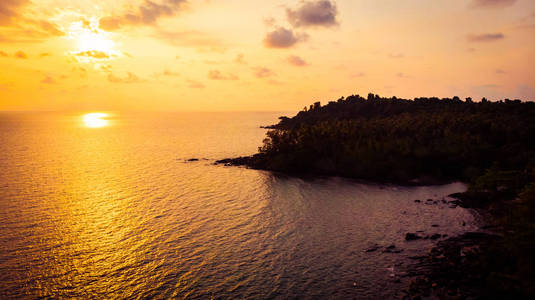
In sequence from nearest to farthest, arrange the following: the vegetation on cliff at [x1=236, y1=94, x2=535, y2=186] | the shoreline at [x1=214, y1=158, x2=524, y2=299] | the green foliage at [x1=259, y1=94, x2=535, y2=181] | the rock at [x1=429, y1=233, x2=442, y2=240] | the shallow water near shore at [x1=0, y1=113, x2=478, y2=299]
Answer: the shoreline at [x1=214, y1=158, x2=524, y2=299]
the shallow water near shore at [x1=0, y1=113, x2=478, y2=299]
the rock at [x1=429, y1=233, x2=442, y2=240]
the vegetation on cliff at [x1=236, y1=94, x2=535, y2=186]
the green foliage at [x1=259, y1=94, x2=535, y2=181]

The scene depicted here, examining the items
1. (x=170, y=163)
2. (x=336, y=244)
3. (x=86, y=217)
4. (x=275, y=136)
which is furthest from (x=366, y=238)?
(x=170, y=163)

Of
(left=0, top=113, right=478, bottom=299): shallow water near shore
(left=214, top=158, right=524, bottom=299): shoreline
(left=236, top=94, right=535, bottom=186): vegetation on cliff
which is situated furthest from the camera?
(left=236, top=94, right=535, bottom=186): vegetation on cliff

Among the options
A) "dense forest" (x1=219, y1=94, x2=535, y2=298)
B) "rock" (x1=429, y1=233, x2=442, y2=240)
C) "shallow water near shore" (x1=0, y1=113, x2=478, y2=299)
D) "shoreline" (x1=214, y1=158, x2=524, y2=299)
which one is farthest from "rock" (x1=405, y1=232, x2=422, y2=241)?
"dense forest" (x1=219, y1=94, x2=535, y2=298)

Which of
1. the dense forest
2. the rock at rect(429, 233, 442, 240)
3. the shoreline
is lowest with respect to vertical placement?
the shoreline

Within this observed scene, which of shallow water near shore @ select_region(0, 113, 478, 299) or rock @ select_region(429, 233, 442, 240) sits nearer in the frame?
shallow water near shore @ select_region(0, 113, 478, 299)

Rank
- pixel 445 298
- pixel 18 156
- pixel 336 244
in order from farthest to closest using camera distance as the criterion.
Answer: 1. pixel 18 156
2. pixel 336 244
3. pixel 445 298

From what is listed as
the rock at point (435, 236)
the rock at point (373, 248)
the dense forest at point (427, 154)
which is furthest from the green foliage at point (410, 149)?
the rock at point (373, 248)

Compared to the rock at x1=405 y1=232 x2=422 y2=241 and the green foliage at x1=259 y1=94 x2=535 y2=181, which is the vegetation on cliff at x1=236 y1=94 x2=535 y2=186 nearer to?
the green foliage at x1=259 y1=94 x2=535 y2=181

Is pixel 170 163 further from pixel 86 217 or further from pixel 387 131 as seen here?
pixel 387 131

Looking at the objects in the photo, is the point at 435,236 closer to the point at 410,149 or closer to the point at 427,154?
the point at 427,154
